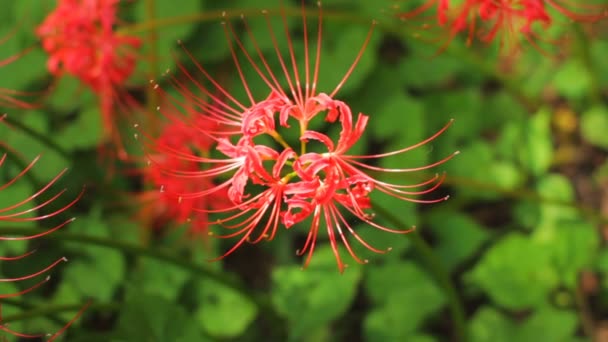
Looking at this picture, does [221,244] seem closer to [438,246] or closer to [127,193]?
[127,193]

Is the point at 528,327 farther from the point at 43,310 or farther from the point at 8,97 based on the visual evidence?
the point at 8,97

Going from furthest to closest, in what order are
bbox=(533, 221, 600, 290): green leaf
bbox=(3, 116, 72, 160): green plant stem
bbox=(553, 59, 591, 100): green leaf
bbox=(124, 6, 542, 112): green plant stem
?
bbox=(553, 59, 591, 100): green leaf
bbox=(533, 221, 600, 290): green leaf
bbox=(124, 6, 542, 112): green plant stem
bbox=(3, 116, 72, 160): green plant stem

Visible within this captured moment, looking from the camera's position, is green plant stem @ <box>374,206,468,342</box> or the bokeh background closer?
green plant stem @ <box>374,206,468,342</box>

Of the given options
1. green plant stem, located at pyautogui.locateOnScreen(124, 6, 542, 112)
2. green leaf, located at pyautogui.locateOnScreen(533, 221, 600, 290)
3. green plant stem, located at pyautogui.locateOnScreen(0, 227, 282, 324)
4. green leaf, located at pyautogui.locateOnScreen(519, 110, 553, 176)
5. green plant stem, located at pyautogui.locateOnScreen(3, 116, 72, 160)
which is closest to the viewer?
green plant stem, located at pyautogui.locateOnScreen(0, 227, 282, 324)

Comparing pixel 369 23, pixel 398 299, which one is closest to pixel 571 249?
pixel 398 299

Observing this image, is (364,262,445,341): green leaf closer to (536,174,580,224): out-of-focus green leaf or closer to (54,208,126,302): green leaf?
(536,174,580,224): out-of-focus green leaf

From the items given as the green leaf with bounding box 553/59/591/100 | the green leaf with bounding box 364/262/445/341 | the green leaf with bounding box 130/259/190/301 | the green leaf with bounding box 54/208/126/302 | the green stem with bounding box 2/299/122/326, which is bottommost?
the green leaf with bounding box 364/262/445/341

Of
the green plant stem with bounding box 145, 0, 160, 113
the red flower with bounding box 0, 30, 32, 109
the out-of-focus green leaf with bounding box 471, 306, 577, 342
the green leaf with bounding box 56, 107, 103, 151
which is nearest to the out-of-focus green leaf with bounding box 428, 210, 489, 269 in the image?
the out-of-focus green leaf with bounding box 471, 306, 577, 342
